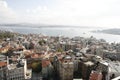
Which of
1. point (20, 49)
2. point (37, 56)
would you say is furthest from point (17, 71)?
point (20, 49)

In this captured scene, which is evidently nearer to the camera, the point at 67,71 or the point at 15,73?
the point at 15,73

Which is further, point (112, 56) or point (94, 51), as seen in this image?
point (94, 51)

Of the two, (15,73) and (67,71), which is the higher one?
(67,71)

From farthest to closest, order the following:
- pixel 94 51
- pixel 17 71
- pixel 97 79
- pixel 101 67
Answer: pixel 94 51, pixel 101 67, pixel 17 71, pixel 97 79

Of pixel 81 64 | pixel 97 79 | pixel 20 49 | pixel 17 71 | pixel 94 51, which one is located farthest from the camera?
pixel 94 51

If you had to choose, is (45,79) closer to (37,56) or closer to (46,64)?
(46,64)

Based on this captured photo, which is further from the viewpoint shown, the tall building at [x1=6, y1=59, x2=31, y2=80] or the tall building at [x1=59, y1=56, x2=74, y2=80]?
the tall building at [x1=59, y1=56, x2=74, y2=80]

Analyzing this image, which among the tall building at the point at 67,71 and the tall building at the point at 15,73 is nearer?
the tall building at the point at 15,73

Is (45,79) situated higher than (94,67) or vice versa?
(94,67)

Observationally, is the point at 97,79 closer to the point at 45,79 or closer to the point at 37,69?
the point at 45,79
